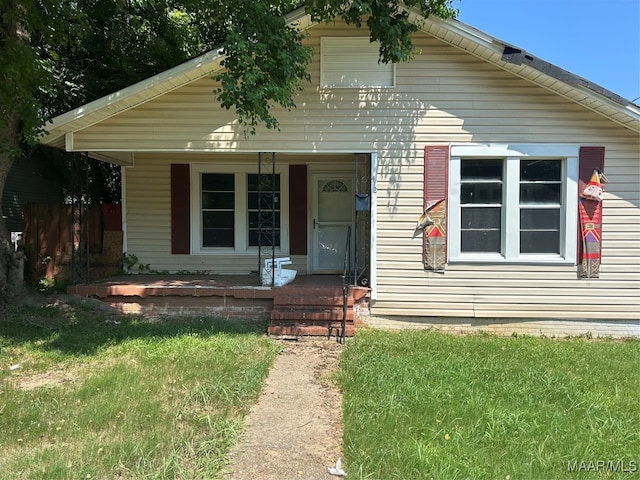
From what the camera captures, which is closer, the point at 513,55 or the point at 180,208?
the point at 513,55

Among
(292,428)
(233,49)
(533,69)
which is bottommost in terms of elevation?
(292,428)

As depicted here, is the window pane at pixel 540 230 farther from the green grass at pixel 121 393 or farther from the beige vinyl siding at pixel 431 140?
the green grass at pixel 121 393

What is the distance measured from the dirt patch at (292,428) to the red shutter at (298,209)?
4.11m

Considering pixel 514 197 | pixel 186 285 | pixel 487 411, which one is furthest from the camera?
pixel 186 285

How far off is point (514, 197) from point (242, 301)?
185 inches

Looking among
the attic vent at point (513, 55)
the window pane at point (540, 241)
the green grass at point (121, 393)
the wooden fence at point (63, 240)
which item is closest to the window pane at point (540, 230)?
the window pane at point (540, 241)

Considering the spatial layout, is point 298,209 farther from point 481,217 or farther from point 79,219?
point 79,219

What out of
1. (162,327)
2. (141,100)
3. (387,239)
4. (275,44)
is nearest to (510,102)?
(387,239)

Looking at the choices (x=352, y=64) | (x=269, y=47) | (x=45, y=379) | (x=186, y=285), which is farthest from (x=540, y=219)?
(x=45, y=379)

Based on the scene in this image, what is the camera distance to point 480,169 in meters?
7.49

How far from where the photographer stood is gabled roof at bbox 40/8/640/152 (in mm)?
6711

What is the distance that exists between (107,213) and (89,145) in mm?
2476

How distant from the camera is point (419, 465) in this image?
325cm

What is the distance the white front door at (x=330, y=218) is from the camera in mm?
9680
